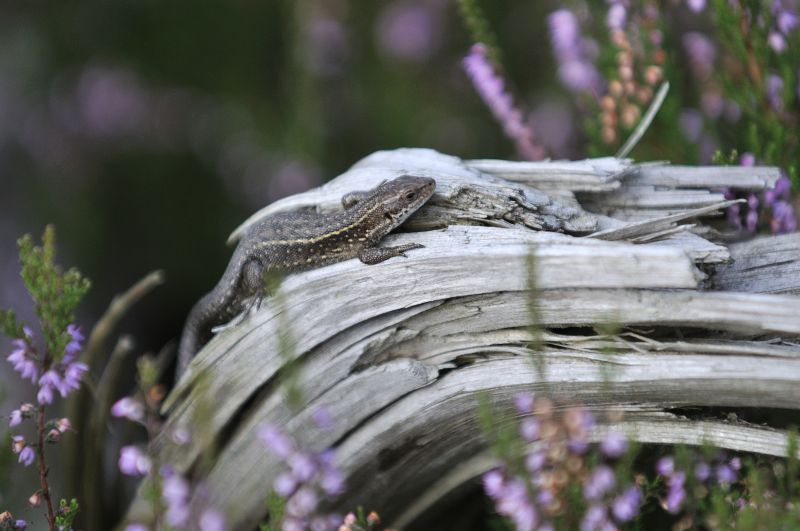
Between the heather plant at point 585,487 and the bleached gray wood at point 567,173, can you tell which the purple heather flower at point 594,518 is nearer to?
the heather plant at point 585,487

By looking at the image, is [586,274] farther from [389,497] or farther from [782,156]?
[782,156]

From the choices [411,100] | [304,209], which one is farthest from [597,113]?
[411,100]

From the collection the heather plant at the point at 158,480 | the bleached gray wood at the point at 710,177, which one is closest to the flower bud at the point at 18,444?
the heather plant at the point at 158,480

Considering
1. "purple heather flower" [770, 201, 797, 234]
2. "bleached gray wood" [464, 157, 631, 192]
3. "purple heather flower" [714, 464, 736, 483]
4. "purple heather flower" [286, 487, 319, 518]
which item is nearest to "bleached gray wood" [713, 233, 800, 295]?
"purple heather flower" [770, 201, 797, 234]

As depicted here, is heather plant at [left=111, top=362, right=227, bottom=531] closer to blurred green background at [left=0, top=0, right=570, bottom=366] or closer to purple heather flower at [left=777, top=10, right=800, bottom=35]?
purple heather flower at [left=777, top=10, right=800, bottom=35]

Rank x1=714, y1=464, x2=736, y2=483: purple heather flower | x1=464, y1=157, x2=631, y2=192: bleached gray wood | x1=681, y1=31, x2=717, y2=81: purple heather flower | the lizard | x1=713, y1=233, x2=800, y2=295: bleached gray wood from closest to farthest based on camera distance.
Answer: x1=714, y1=464, x2=736, y2=483: purple heather flower, x1=713, y1=233, x2=800, y2=295: bleached gray wood, x1=464, y1=157, x2=631, y2=192: bleached gray wood, the lizard, x1=681, y1=31, x2=717, y2=81: purple heather flower

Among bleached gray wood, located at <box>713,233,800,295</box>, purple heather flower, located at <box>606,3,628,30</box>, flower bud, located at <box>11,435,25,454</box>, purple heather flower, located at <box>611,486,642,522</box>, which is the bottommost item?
bleached gray wood, located at <box>713,233,800,295</box>
